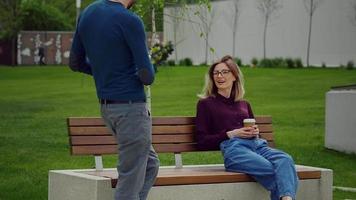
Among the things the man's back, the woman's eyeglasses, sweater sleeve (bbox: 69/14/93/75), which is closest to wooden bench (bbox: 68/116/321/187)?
the woman's eyeglasses

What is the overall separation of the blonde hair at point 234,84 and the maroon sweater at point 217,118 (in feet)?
0.21

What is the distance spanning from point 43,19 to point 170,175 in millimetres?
70262

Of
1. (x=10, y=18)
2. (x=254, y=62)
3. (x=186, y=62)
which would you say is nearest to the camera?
(x=254, y=62)

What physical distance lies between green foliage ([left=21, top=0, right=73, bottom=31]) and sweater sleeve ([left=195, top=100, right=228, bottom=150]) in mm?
66662

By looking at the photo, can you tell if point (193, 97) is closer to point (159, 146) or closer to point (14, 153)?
point (14, 153)

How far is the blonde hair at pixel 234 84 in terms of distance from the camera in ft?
27.1

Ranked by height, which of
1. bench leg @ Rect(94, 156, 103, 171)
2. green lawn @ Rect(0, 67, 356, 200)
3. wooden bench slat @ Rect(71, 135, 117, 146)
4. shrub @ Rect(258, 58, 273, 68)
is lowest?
shrub @ Rect(258, 58, 273, 68)

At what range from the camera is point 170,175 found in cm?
755

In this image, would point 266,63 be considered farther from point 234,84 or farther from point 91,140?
point 91,140

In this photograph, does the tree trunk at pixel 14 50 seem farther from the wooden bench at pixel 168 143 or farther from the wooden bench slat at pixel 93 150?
the wooden bench slat at pixel 93 150

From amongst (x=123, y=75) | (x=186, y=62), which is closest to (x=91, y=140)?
(x=123, y=75)

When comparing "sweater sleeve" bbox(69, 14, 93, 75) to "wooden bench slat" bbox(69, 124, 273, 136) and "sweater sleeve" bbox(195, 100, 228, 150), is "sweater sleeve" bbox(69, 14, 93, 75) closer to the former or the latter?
"wooden bench slat" bbox(69, 124, 273, 136)

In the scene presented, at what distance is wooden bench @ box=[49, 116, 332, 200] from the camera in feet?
24.4

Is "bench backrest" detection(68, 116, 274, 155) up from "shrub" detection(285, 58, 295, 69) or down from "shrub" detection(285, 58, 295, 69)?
up
